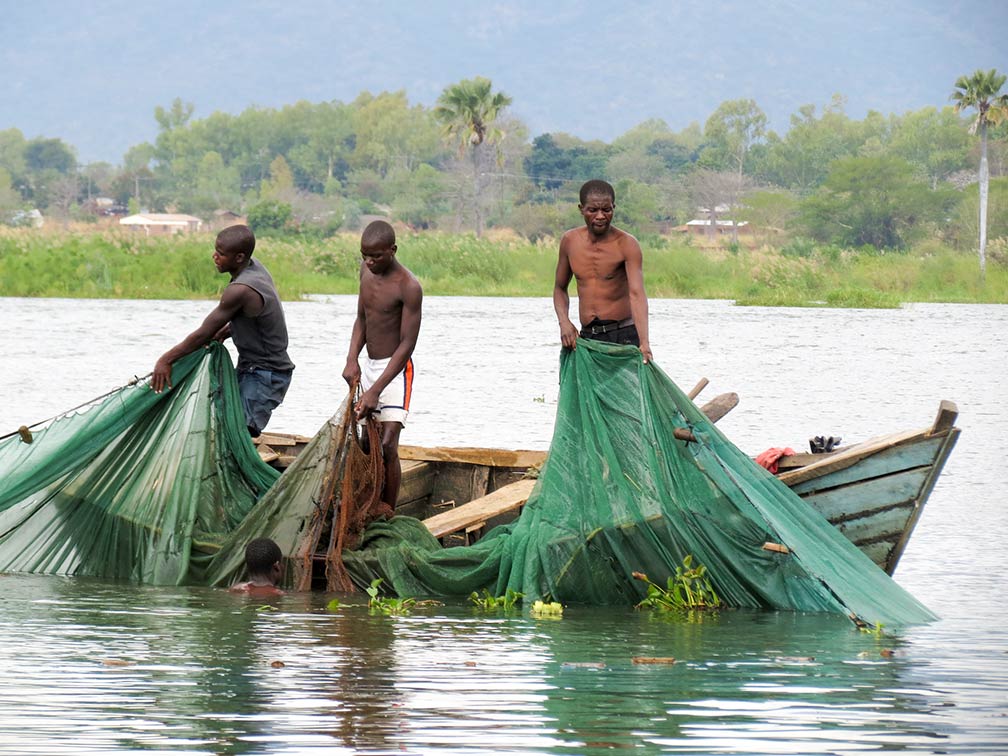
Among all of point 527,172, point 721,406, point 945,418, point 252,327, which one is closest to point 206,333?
point 252,327

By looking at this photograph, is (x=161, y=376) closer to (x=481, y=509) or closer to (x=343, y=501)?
(x=343, y=501)

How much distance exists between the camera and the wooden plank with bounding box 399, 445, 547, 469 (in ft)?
28.7

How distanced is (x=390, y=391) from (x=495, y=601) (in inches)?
43.7

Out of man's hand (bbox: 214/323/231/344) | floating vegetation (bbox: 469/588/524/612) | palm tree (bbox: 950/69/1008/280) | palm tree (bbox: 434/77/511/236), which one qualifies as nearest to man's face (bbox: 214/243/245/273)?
man's hand (bbox: 214/323/231/344)

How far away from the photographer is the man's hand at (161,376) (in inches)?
304

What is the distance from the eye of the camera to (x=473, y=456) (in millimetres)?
8828

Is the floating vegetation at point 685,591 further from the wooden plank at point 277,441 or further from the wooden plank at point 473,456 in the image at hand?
the wooden plank at point 277,441

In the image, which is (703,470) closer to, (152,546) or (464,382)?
(152,546)

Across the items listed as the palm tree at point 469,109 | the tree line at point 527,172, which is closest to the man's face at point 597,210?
the tree line at point 527,172

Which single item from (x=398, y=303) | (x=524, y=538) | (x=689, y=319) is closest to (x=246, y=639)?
(x=524, y=538)

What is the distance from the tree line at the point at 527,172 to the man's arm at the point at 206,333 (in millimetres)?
40817

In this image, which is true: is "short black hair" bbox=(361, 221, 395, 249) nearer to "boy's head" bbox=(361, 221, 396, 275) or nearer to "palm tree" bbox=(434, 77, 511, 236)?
"boy's head" bbox=(361, 221, 396, 275)

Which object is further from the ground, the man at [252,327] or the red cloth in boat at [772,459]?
the man at [252,327]

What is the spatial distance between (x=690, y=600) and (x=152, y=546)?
2.56 meters
